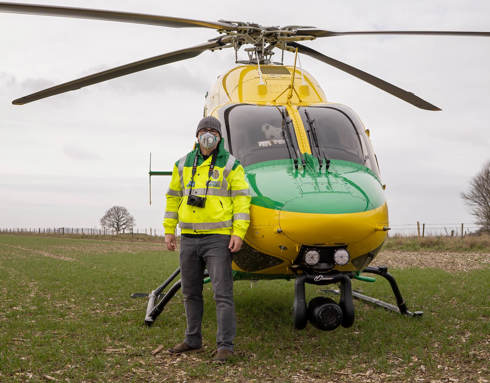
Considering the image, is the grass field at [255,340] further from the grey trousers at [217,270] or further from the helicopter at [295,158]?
the helicopter at [295,158]

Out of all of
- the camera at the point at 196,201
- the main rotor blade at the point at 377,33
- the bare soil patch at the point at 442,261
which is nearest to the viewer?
the camera at the point at 196,201

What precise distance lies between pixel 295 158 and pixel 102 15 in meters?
3.11

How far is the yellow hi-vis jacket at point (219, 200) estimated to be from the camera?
5.31 metres

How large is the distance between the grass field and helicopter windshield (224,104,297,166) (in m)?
2.38

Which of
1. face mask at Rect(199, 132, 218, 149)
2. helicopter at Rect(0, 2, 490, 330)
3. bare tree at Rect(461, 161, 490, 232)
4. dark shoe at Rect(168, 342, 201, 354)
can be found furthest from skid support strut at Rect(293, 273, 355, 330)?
bare tree at Rect(461, 161, 490, 232)

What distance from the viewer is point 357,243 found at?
16.9 feet

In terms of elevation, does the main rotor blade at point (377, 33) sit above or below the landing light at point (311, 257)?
above

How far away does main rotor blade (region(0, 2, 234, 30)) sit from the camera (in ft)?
19.4

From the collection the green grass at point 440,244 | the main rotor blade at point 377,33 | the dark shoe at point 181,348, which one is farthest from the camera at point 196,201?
the green grass at point 440,244

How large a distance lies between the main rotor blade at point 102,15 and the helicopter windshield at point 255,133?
4.88ft

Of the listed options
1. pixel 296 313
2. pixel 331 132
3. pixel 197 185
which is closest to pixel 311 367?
pixel 296 313

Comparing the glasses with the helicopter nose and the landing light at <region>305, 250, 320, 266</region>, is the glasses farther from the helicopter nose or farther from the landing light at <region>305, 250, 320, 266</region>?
the landing light at <region>305, 250, 320, 266</region>

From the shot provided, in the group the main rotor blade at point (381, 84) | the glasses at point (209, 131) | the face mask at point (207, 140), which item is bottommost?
the face mask at point (207, 140)

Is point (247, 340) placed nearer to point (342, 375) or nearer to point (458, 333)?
point (342, 375)
